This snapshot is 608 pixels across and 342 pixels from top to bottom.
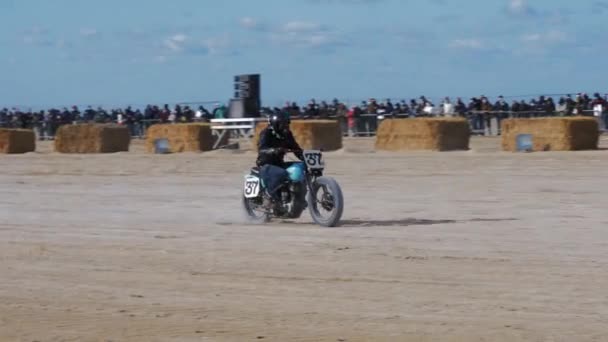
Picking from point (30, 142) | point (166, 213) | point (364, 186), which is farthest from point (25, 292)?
point (30, 142)

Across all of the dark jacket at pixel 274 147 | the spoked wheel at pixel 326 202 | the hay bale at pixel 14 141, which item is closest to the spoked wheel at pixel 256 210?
the dark jacket at pixel 274 147

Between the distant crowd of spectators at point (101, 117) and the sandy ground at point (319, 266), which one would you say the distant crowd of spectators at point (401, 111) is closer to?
the distant crowd of spectators at point (101, 117)

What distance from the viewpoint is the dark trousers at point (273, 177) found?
52.9 ft

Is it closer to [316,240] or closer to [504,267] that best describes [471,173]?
[316,240]

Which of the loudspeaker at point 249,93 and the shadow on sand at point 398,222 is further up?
the loudspeaker at point 249,93

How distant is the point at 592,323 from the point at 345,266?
352cm

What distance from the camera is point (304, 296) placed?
33.3ft

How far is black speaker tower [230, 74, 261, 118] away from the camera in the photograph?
3956cm

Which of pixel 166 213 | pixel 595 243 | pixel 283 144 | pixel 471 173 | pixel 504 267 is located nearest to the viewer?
pixel 504 267

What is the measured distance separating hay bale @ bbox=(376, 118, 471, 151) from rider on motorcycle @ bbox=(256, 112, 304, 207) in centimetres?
1640

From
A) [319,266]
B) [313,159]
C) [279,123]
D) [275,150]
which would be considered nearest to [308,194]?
[313,159]

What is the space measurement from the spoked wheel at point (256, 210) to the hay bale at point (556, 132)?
573 inches

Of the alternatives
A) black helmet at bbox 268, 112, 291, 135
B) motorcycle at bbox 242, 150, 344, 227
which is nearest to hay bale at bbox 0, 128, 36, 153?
motorcycle at bbox 242, 150, 344, 227

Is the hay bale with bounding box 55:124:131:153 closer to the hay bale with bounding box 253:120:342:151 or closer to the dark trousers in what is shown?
the hay bale with bounding box 253:120:342:151
